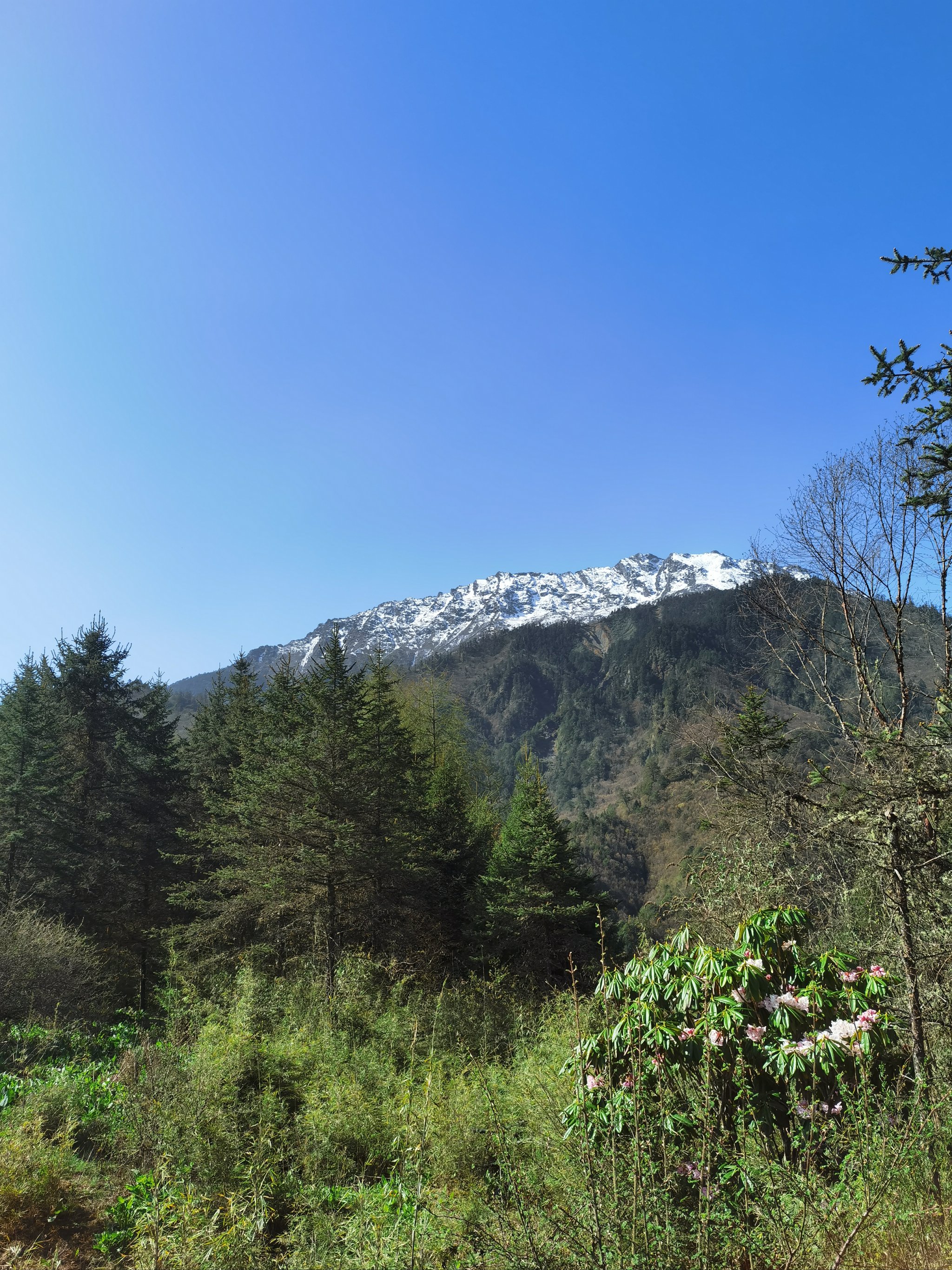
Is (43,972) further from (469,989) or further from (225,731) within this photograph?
(225,731)

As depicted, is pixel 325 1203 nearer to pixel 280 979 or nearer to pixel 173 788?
pixel 280 979

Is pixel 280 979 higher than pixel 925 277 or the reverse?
the reverse

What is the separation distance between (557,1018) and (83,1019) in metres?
8.20

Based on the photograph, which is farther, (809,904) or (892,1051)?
(809,904)

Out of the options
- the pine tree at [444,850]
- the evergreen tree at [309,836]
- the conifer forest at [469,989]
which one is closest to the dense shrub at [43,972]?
the conifer forest at [469,989]

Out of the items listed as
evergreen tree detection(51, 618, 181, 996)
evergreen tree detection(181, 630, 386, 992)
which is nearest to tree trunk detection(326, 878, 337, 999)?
evergreen tree detection(181, 630, 386, 992)

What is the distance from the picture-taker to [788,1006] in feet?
12.9

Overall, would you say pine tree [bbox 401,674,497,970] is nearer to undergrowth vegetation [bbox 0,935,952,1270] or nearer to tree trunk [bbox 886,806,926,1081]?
undergrowth vegetation [bbox 0,935,952,1270]

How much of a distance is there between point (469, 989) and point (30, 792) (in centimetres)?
1296

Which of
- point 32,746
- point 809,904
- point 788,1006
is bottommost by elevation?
point 809,904

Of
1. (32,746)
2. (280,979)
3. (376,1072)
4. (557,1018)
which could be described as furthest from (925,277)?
(32,746)

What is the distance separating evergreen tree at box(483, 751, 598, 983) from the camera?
1716 centimetres

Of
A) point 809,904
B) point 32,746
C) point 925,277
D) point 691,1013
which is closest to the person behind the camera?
point 925,277

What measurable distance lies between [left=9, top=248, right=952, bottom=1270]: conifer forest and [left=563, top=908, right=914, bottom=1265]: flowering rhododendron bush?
32 millimetres
